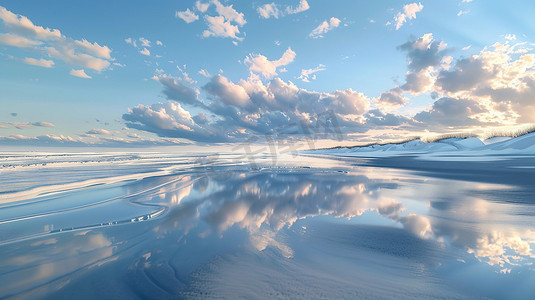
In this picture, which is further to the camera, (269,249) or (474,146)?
(474,146)

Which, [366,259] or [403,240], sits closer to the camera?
[366,259]

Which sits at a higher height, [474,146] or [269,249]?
[474,146]

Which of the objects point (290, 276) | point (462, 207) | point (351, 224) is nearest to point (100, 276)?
point (290, 276)

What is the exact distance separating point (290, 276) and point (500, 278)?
3.07m

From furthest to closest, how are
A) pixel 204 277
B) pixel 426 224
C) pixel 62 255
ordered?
pixel 426 224 < pixel 62 255 < pixel 204 277

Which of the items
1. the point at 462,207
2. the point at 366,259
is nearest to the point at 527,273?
the point at 366,259

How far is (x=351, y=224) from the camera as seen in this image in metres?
→ 5.66

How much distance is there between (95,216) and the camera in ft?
21.4

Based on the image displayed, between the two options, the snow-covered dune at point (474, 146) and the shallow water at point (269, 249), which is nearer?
the shallow water at point (269, 249)

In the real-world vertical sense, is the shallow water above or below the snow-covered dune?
below

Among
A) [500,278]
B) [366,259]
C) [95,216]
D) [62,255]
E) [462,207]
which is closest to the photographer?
[500,278]

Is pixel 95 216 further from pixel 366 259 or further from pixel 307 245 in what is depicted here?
pixel 366 259

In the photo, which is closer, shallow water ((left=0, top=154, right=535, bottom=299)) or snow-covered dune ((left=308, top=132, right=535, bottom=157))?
shallow water ((left=0, top=154, right=535, bottom=299))

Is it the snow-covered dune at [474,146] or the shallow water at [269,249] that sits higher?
the snow-covered dune at [474,146]
